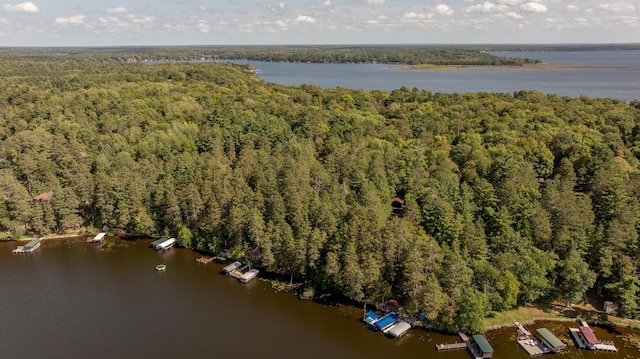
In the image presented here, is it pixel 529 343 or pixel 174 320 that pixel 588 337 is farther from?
pixel 174 320

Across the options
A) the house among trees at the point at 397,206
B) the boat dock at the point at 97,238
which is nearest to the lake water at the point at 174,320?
the boat dock at the point at 97,238

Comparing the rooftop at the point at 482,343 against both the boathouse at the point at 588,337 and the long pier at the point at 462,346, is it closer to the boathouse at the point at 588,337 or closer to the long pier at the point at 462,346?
the long pier at the point at 462,346

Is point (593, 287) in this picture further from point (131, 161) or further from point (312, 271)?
point (131, 161)

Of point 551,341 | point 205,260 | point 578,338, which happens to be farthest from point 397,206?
point 578,338

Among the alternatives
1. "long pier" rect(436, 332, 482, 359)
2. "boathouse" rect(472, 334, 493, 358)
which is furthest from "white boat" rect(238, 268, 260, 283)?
"boathouse" rect(472, 334, 493, 358)

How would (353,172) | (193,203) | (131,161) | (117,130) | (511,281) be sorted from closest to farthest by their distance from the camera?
(511,281) < (193,203) < (353,172) < (131,161) < (117,130)

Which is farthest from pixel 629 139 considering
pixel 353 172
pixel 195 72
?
pixel 195 72
